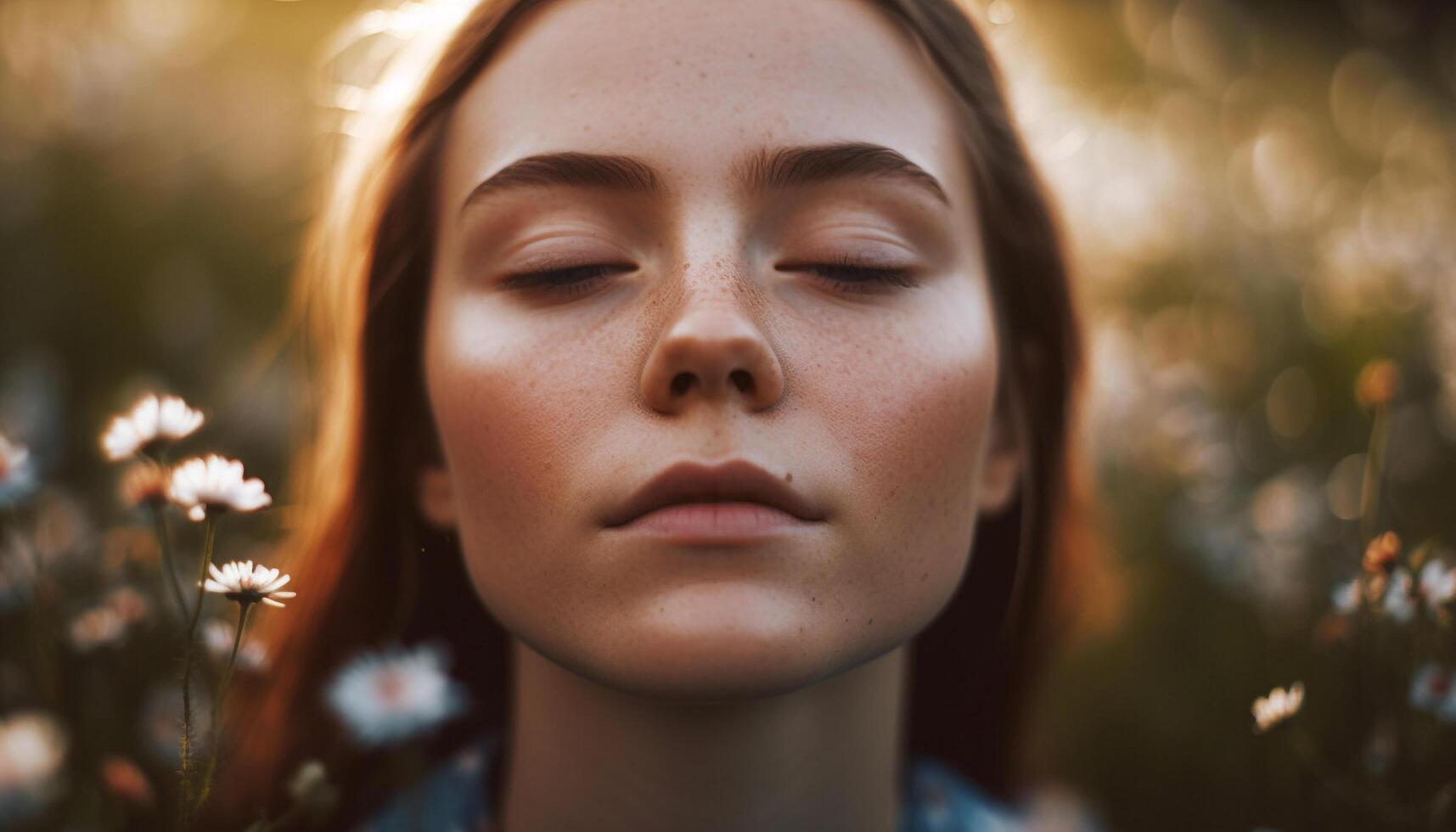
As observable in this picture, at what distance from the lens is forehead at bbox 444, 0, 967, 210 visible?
155 centimetres

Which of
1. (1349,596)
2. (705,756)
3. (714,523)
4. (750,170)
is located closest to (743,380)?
(714,523)

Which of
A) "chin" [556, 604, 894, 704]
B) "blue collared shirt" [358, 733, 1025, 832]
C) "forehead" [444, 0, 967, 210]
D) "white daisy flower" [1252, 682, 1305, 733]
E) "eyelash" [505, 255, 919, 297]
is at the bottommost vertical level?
"blue collared shirt" [358, 733, 1025, 832]

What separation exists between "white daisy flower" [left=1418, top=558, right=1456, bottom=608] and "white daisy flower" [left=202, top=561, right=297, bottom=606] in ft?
4.89

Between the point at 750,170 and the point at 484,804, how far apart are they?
1.28m

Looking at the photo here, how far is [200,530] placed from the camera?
8.82 feet

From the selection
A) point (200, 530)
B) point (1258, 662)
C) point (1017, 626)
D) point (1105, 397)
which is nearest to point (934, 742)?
point (1017, 626)

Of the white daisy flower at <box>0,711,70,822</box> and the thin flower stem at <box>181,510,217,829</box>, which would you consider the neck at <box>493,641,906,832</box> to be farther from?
the white daisy flower at <box>0,711,70,822</box>

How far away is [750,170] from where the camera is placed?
5.06ft

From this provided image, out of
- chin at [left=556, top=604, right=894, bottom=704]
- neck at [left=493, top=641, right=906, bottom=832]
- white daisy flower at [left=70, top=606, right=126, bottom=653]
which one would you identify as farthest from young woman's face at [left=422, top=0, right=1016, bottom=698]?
white daisy flower at [left=70, top=606, right=126, bottom=653]

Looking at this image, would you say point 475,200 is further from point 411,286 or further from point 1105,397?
point 1105,397

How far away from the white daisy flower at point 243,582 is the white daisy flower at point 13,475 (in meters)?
0.44

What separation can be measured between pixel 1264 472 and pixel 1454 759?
1.68 m

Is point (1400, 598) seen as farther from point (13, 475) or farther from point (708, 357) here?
point (13, 475)

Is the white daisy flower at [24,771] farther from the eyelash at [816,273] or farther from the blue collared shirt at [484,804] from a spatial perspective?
the eyelash at [816,273]
